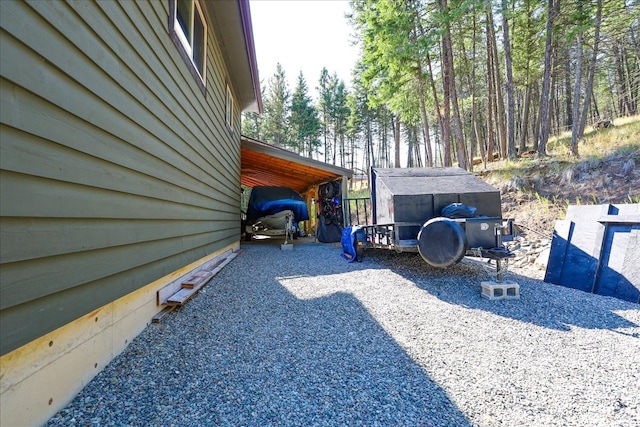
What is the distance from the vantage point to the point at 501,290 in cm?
340

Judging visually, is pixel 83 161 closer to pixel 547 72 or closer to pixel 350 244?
pixel 350 244

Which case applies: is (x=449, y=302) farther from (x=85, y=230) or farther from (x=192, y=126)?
(x=192, y=126)

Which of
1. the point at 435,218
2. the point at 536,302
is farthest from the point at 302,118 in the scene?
the point at 536,302

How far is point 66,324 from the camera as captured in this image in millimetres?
1522

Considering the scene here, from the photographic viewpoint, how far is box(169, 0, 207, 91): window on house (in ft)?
10.4

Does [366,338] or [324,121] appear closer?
[366,338]

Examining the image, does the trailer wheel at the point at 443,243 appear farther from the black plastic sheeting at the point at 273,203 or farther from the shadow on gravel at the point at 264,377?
the black plastic sheeting at the point at 273,203

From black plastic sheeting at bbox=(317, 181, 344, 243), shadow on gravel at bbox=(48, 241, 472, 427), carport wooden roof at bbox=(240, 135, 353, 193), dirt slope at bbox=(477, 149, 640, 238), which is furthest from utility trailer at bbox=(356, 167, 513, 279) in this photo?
black plastic sheeting at bbox=(317, 181, 344, 243)

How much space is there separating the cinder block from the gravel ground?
107 millimetres

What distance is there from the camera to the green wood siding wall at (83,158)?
122cm

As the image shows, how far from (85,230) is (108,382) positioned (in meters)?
0.95

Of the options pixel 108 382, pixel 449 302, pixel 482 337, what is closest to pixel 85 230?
pixel 108 382

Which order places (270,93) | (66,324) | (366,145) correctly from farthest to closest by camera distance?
(366,145) < (270,93) < (66,324)

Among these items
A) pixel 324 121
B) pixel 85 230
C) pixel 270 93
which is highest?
pixel 270 93
